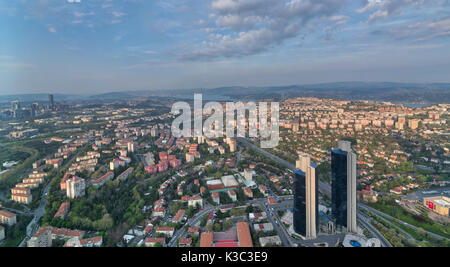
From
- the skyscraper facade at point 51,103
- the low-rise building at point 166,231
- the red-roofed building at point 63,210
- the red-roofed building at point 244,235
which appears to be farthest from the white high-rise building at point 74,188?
the skyscraper facade at point 51,103

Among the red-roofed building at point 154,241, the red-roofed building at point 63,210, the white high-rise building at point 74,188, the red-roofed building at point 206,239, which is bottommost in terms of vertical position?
the red-roofed building at point 154,241

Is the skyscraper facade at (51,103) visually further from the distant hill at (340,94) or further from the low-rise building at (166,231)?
the low-rise building at (166,231)

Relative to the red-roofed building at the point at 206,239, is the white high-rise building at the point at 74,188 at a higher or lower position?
higher

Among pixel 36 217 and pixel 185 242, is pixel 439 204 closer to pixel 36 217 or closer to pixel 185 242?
pixel 185 242

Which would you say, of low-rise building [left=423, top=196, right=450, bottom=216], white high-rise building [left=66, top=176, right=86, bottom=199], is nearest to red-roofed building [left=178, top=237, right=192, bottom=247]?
white high-rise building [left=66, top=176, right=86, bottom=199]

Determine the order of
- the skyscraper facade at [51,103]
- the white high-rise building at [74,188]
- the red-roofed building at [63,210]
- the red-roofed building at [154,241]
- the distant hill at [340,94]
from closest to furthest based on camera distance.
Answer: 1. the red-roofed building at [154,241]
2. the red-roofed building at [63,210]
3. the white high-rise building at [74,188]
4. the skyscraper facade at [51,103]
5. the distant hill at [340,94]

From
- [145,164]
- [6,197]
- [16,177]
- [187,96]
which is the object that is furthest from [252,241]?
[187,96]
